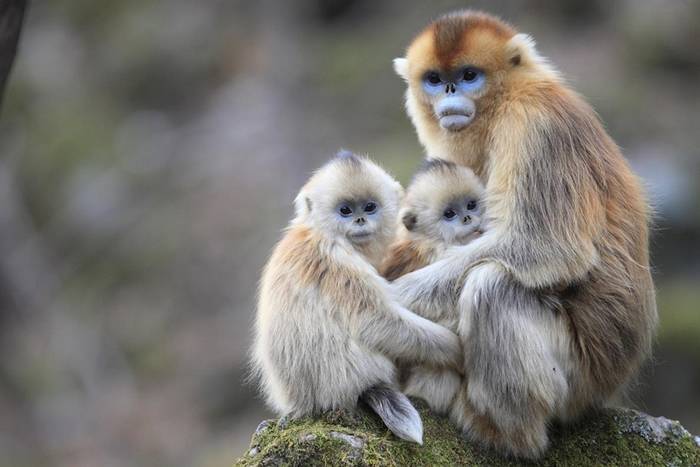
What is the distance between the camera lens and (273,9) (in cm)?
1920

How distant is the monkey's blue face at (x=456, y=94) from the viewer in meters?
5.98

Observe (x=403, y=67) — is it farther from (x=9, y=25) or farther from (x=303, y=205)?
(x=9, y=25)

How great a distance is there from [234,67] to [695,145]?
7.87 m

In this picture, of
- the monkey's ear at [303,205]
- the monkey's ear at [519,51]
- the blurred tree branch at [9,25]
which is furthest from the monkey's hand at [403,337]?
the blurred tree branch at [9,25]

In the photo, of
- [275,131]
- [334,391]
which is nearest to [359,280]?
[334,391]

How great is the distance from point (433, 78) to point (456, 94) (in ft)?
0.73

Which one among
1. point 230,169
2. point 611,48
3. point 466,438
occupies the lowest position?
point 466,438

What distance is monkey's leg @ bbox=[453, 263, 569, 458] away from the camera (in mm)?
5496

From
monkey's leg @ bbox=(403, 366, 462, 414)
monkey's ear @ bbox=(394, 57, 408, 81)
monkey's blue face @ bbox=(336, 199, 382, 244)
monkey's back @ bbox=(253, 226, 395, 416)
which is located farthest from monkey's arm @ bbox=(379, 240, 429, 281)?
monkey's ear @ bbox=(394, 57, 408, 81)

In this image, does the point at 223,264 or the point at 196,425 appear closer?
the point at 196,425

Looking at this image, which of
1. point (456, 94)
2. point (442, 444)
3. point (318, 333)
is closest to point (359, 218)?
point (318, 333)

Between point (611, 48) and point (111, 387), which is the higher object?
point (611, 48)

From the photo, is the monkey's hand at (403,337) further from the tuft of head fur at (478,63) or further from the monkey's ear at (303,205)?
the tuft of head fur at (478,63)

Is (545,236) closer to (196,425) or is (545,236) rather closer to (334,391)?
(334,391)
